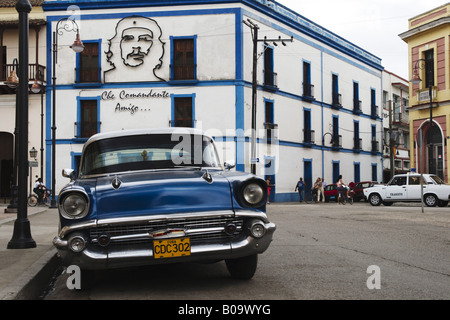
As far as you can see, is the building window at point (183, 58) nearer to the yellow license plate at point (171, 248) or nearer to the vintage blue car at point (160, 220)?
the vintage blue car at point (160, 220)

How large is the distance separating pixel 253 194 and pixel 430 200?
67.0ft

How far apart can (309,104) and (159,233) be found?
3131 cm

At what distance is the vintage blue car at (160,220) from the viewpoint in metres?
4.75

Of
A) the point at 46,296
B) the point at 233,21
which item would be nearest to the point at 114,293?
the point at 46,296

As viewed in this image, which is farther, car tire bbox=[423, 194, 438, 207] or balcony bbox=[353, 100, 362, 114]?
balcony bbox=[353, 100, 362, 114]

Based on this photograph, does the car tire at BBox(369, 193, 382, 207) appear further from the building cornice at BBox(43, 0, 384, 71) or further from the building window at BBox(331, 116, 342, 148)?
the building cornice at BBox(43, 0, 384, 71)

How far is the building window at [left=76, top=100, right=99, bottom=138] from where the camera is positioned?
29500mm

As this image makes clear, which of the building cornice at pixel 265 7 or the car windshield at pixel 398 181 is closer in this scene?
the car windshield at pixel 398 181

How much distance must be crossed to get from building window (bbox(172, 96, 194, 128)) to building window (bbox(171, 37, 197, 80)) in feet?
4.08

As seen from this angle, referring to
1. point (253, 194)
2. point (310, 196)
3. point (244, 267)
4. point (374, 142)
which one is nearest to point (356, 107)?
point (374, 142)

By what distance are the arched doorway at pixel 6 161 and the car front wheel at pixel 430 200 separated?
2368 centimetres

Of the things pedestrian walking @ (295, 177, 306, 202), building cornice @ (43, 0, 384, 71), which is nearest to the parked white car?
pedestrian walking @ (295, 177, 306, 202)

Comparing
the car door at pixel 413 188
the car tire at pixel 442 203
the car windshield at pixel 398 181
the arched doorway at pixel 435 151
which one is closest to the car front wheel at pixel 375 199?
the car windshield at pixel 398 181
